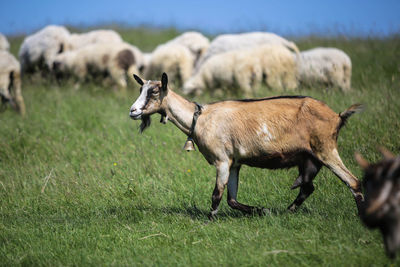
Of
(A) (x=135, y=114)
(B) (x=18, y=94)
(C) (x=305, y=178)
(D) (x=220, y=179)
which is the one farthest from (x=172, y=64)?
(C) (x=305, y=178)

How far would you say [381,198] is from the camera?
2854mm

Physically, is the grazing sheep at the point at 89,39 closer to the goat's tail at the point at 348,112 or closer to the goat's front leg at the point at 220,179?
the goat's front leg at the point at 220,179

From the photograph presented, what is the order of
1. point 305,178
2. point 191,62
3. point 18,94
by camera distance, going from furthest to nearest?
point 191,62, point 18,94, point 305,178

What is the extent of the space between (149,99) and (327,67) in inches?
280

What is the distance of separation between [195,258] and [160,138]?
15.3ft

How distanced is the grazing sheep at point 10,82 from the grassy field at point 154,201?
4.52 ft

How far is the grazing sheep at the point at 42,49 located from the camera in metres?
17.7

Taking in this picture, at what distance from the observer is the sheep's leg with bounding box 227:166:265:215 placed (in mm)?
5004

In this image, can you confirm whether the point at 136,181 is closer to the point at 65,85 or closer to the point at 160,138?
the point at 160,138

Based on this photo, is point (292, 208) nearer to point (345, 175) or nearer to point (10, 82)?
point (345, 175)

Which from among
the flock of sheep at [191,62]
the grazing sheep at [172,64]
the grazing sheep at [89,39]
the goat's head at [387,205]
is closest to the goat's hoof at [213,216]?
the goat's head at [387,205]

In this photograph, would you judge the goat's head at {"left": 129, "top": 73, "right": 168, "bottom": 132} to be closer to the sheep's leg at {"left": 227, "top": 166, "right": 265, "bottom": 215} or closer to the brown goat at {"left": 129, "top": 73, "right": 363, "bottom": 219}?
the brown goat at {"left": 129, "top": 73, "right": 363, "bottom": 219}

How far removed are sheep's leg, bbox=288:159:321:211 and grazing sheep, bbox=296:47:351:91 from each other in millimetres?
5610

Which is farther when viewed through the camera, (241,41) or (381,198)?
(241,41)
